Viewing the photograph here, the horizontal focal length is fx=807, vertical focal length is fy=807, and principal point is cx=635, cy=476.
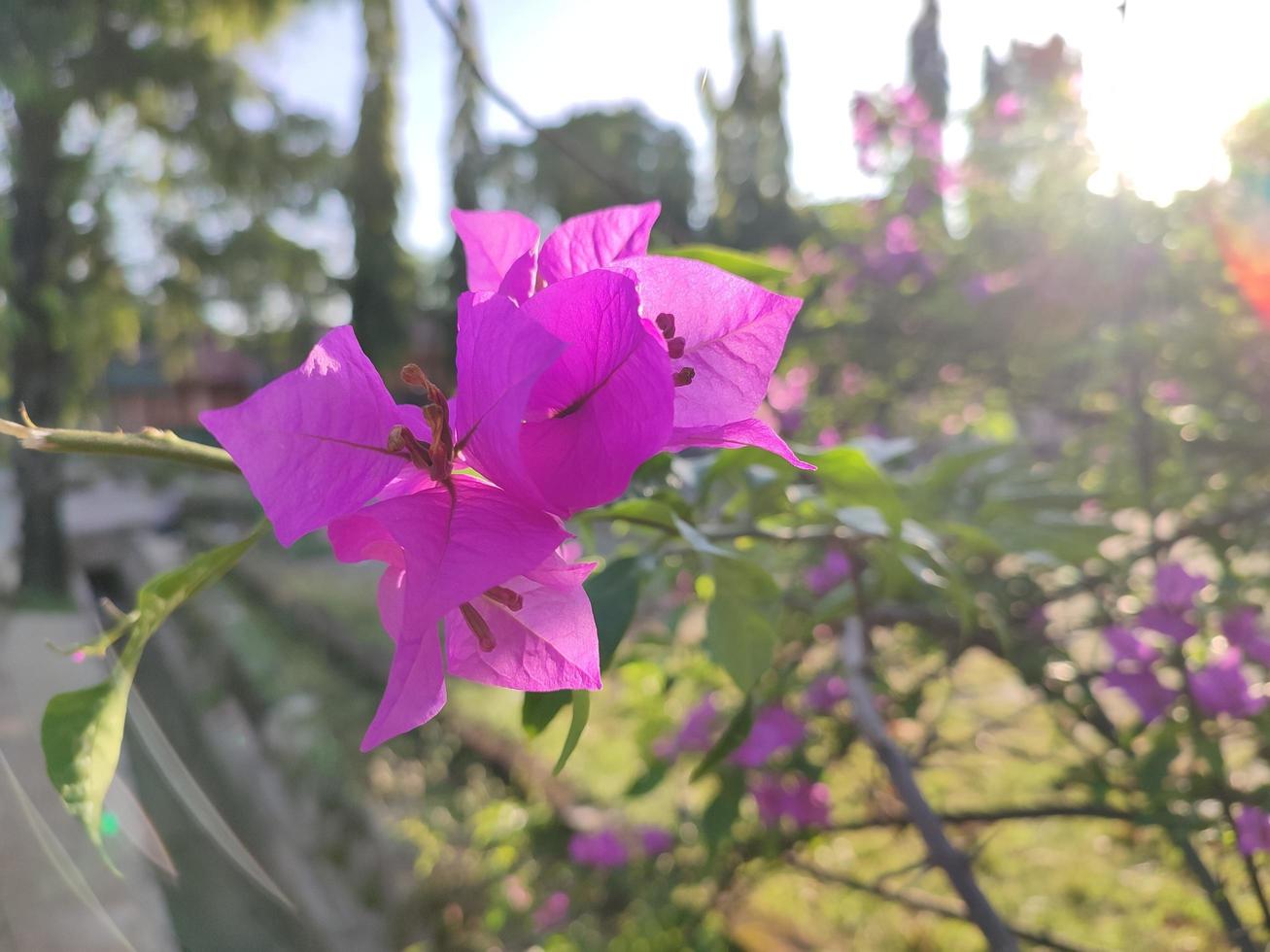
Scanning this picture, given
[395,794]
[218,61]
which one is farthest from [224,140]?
[395,794]

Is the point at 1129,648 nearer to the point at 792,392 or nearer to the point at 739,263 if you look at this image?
the point at 739,263

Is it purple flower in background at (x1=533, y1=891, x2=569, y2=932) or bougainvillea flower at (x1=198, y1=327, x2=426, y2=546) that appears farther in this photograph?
purple flower in background at (x1=533, y1=891, x2=569, y2=932)

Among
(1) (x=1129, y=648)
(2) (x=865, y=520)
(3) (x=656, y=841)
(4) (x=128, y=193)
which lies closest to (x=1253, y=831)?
(1) (x=1129, y=648)

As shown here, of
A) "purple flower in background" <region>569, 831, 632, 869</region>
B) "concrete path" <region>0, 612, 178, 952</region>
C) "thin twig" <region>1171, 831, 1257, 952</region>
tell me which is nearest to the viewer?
"thin twig" <region>1171, 831, 1257, 952</region>

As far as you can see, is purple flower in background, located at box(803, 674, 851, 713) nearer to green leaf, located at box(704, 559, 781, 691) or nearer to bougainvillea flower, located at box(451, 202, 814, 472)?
green leaf, located at box(704, 559, 781, 691)

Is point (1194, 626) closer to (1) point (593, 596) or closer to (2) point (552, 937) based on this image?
(1) point (593, 596)

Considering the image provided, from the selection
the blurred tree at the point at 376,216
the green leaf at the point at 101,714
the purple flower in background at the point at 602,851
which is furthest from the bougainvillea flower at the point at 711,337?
the blurred tree at the point at 376,216

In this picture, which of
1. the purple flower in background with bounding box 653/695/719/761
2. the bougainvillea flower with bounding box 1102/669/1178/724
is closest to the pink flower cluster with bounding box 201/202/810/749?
the bougainvillea flower with bounding box 1102/669/1178/724
